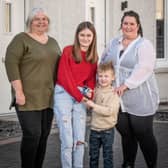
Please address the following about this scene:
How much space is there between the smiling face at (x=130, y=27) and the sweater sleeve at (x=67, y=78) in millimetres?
717

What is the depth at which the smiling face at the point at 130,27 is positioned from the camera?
6543mm

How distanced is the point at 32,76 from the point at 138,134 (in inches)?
53.8

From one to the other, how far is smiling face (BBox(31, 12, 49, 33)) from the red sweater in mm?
325

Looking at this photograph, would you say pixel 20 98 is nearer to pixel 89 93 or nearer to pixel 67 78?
pixel 67 78

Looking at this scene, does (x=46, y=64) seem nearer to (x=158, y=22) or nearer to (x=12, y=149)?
(x=12, y=149)

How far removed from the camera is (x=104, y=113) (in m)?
6.31

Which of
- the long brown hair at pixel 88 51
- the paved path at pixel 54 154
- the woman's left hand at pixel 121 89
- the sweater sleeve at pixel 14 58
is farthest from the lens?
the paved path at pixel 54 154

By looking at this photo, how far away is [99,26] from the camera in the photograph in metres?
13.2

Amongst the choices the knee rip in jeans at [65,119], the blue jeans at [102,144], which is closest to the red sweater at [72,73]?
the knee rip in jeans at [65,119]

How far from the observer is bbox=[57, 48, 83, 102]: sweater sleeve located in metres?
6.19

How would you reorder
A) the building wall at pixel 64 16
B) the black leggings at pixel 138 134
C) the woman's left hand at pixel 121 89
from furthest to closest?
the building wall at pixel 64 16, the black leggings at pixel 138 134, the woman's left hand at pixel 121 89

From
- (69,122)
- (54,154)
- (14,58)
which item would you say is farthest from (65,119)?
(54,154)

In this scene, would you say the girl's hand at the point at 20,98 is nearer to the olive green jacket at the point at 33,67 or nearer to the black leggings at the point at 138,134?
the olive green jacket at the point at 33,67

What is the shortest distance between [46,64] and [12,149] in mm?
2739
